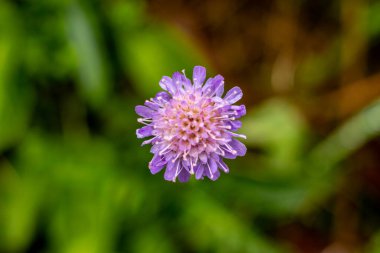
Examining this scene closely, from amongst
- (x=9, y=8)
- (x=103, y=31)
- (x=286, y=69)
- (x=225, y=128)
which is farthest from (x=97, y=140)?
(x=225, y=128)

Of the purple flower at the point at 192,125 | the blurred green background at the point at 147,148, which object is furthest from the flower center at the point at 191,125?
the blurred green background at the point at 147,148

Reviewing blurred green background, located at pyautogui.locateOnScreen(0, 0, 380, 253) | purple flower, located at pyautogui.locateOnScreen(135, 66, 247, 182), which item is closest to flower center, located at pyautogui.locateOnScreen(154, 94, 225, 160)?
purple flower, located at pyautogui.locateOnScreen(135, 66, 247, 182)

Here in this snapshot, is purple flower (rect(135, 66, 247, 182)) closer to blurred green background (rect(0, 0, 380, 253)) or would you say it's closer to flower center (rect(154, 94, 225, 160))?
flower center (rect(154, 94, 225, 160))

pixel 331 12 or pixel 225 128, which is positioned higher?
pixel 331 12

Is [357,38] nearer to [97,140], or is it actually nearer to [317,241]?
[317,241]

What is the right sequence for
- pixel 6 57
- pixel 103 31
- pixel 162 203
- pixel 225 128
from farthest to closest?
pixel 103 31 < pixel 6 57 < pixel 162 203 < pixel 225 128

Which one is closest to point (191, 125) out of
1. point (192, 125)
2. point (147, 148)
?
point (192, 125)
